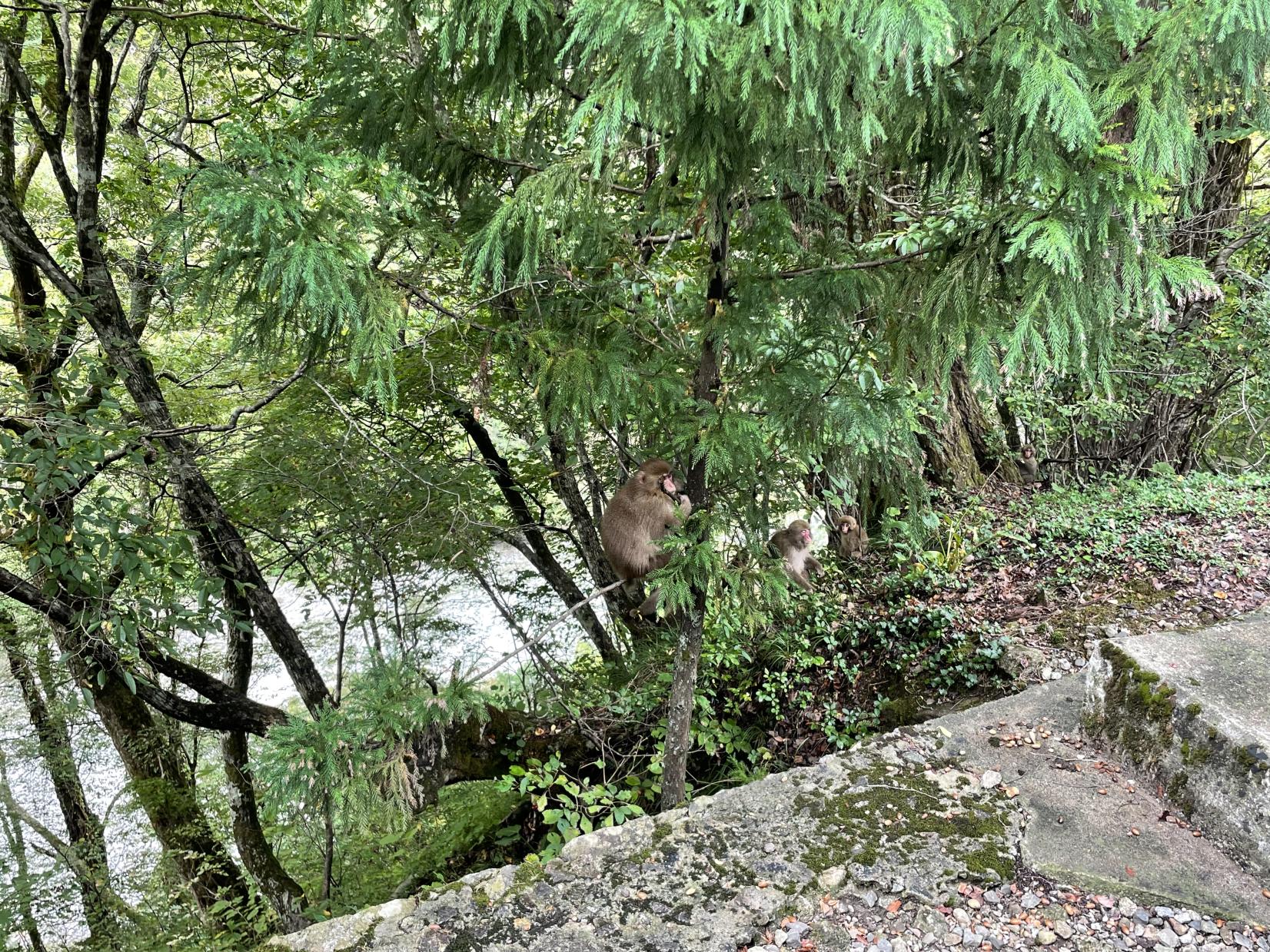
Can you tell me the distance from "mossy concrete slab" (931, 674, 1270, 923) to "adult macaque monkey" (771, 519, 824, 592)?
1903 mm

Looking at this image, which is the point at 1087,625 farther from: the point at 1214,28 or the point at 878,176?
the point at 1214,28

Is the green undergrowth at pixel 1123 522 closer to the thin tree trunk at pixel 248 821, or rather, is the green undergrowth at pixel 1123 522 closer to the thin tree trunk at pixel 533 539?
the thin tree trunk at pixel 533 539

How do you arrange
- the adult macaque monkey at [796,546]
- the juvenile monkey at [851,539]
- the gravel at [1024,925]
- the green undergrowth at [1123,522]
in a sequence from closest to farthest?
the gravel at [1024,925] < the green undergrowth at [1123,522] < the adult macaque monkey at [796,546] < the juvenile monkey at [851,539]

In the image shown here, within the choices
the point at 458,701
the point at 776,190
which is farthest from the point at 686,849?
the point at 776,190

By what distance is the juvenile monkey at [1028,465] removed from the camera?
262 inches

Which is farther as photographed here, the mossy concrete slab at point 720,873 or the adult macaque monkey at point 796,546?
the adult macaque monkey at point 796,546

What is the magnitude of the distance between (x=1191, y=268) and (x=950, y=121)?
84 centimetres

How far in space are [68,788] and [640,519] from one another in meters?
6.65

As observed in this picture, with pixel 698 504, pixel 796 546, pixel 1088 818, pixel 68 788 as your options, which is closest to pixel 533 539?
pixel 796 546

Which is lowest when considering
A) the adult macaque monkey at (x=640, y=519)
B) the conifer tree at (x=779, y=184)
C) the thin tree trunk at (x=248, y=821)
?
the thin tree trunk at (x=248, y=821)

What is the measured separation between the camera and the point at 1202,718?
2543mm

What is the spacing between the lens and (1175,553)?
481 centimetres

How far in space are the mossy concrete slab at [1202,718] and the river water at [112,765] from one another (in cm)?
401

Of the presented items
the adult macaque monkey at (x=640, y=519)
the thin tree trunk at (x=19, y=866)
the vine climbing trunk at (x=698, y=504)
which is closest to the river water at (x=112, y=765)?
the thin tree trunk at (x=19, y=866)
